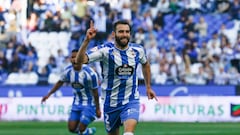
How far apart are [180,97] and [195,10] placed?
501cm

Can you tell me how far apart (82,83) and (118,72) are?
15.3 ft

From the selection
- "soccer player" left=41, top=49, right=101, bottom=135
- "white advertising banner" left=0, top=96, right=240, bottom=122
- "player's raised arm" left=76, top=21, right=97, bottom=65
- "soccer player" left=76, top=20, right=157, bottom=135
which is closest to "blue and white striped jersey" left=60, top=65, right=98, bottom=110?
"soccer player" left=41, top=49, right=101, bottom=135

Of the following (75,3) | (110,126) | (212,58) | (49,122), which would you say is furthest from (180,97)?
(110,126)

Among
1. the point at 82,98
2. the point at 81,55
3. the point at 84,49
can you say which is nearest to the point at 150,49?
the point at 82,98

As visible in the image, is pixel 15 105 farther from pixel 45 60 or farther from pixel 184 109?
pixel 184 109

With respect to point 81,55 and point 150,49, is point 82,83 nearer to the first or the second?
point 81,55

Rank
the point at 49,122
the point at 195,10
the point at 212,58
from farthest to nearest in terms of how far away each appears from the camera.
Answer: the point at 195,10
the point at 212,58
the point at 49,122

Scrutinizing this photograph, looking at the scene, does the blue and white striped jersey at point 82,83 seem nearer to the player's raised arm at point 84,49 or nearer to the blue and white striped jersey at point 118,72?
the blue and white striped jersey at point 118,72

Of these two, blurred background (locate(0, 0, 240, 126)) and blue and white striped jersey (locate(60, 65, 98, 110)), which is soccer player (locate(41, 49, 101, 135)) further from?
blurred background (locate(0, 0, 240, 126))

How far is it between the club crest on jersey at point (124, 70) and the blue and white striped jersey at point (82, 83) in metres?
4.45

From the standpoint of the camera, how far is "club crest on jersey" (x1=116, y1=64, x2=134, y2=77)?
10727 mm

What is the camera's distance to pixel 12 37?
29.8 m

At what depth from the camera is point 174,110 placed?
25234mm

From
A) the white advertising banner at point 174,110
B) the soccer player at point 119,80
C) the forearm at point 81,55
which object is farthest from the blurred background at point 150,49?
the forearm at point 81,55
